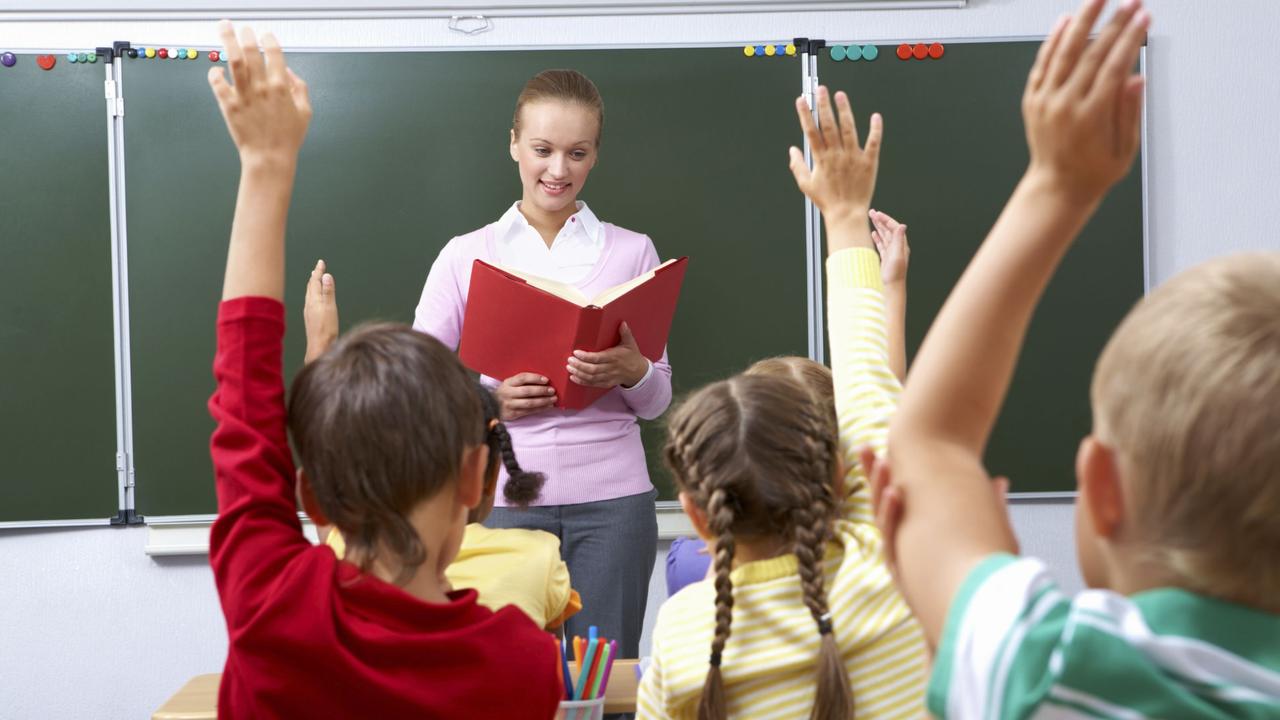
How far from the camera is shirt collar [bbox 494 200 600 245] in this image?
2686 mm

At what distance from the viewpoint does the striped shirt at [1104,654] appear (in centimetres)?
52

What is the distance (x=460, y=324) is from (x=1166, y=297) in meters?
2.17

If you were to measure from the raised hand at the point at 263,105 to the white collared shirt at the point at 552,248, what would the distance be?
1587 millimetres

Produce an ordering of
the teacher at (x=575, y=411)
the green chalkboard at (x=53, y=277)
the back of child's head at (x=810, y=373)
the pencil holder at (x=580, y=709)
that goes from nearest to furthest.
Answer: the pencil holder at (x=580, y=709), the back of child's head at (x=810, y=373), the teacher at (x=575, y=411), the green chalkboard at (x=53, y=277)

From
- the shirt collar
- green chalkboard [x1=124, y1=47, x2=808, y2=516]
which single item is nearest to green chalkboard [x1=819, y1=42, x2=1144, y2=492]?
green chalkboard [x1=124, y1=47, x2=808, y2=516]

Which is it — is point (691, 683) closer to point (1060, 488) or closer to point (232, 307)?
point (232, 307)

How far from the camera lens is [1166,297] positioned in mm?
559

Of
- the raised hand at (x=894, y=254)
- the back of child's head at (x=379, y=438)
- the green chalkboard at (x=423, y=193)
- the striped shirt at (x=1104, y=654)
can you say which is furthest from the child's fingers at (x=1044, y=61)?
the green chalkboard at (x=423, y=193)

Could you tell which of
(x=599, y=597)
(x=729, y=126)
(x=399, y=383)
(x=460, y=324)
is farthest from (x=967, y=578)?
(x=729, y=126)

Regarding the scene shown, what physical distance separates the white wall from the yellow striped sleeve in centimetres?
238

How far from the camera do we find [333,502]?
1.06 metres

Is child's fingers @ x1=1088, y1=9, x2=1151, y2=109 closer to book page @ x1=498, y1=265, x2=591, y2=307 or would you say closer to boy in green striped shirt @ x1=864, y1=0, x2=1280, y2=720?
boy in green striped shirt @ x1=864, y1=0, x2=1280, y2=720

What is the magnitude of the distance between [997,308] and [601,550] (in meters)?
1.97

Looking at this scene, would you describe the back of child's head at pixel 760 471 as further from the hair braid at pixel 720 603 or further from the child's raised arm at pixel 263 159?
the child's raised arm at pixel 263 159
